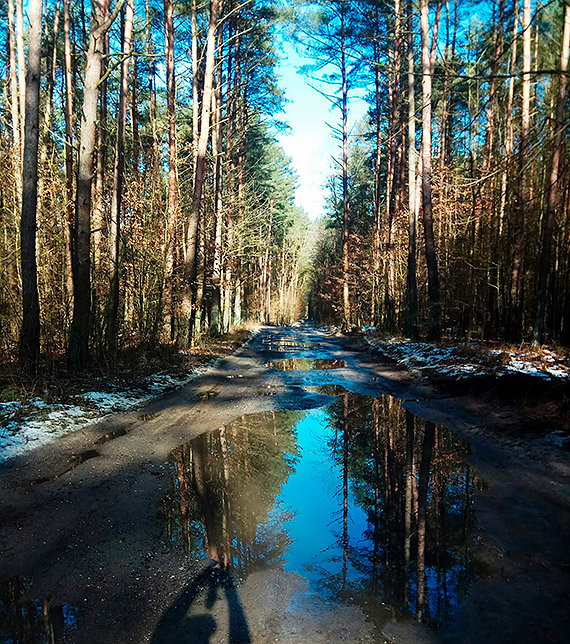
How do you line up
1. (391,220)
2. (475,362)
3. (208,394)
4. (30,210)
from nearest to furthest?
(30,210)
(208,394)
(475,362)
(391,220)

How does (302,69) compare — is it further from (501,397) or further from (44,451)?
(44,451)


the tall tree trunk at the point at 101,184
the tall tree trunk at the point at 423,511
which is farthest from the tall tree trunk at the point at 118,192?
the tall tree trunk at the point at 423,511

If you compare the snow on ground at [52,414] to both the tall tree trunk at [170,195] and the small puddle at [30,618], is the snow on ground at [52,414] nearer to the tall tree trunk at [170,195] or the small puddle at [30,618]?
the small puddle at [30,618]

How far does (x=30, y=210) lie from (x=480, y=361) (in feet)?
28.6

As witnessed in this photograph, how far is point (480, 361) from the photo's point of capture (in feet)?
27.1

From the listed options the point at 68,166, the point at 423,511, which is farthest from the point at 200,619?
the point at 68,166

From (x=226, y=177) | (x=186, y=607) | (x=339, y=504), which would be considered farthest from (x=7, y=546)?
(x=226, y=177)

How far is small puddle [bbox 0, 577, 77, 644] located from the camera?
190 cm

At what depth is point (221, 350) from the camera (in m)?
13.7

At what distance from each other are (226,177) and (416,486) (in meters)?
19.9

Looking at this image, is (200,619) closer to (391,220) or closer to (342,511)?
(342,511)

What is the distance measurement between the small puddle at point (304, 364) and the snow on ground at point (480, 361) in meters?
1.78

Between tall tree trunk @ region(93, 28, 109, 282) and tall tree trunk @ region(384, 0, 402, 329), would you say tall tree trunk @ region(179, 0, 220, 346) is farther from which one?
tall tree trunk @ region(384, 0, 402, 329)

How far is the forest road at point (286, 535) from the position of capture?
2016 mm
